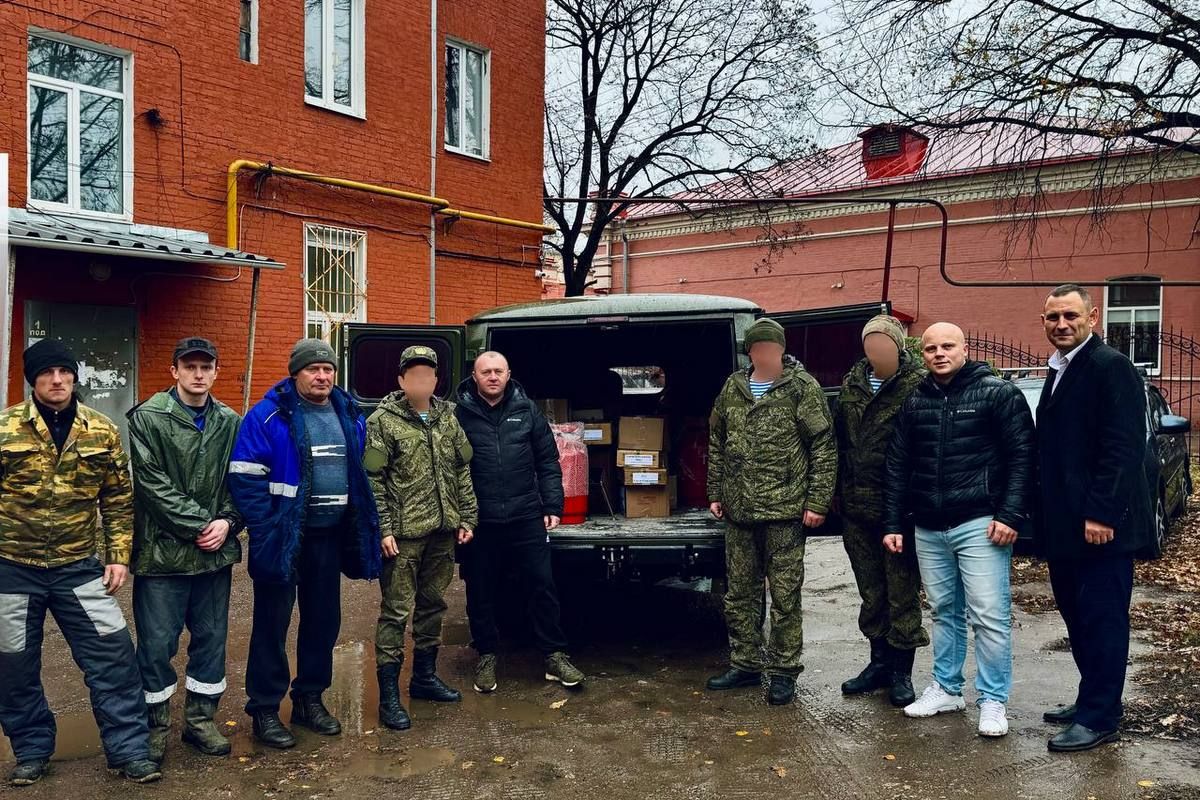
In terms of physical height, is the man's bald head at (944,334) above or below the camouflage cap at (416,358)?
above

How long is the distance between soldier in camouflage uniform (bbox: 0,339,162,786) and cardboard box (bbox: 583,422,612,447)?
3.44 m

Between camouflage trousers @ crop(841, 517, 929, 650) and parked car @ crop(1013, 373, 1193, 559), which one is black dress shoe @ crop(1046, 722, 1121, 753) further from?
parked car @ crop(1013, 373, 1193, 559)

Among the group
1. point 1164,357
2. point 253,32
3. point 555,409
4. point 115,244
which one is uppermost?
point 253,32

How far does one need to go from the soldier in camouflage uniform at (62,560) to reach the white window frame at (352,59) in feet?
29.7

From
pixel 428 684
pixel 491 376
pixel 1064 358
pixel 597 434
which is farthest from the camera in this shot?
pixel 597 434

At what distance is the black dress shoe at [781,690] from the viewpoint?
17.3 feet

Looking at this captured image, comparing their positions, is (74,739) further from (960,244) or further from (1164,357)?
(960,244)

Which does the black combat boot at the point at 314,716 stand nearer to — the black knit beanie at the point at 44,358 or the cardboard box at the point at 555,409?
the black knit beanie at the point at 44,358

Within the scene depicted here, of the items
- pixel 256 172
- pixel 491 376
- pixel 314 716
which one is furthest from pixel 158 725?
pixel 256 172

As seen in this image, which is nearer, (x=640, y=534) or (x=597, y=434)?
(x=640, y=534)

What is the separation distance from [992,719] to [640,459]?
295cm

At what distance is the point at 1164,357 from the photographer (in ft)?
64.6

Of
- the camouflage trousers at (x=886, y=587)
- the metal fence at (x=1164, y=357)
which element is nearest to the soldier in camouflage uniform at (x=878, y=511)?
the camouflage trousers at (x=886, y=587)

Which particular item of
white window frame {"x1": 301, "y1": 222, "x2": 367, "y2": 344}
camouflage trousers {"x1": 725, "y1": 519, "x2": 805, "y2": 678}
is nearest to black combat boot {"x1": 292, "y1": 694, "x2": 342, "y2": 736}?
camouflage trousers {"x1": 725, "y1": 519, "x2": 805, "y2": 678}
